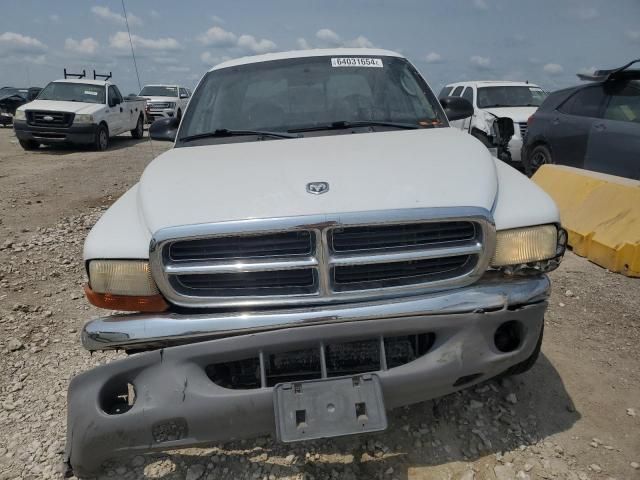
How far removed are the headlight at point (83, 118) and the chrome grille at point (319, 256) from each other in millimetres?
13523

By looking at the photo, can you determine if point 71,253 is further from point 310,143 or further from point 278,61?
point 310,143

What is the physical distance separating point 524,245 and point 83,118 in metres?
14.3

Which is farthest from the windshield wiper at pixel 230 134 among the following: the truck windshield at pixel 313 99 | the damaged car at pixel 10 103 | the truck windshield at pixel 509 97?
the damaged car at pixel 10 103

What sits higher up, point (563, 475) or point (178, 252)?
point (178, 252)

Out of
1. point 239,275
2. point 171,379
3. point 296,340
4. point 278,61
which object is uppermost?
point 278,61

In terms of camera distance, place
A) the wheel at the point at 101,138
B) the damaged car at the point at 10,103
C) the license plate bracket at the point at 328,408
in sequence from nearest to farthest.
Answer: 1. the license plate bracket at the point at 328,408
2. the wheel at the point at 101,138
3. the damaged car at the point at 10,103

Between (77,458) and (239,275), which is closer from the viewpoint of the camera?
(77,458)

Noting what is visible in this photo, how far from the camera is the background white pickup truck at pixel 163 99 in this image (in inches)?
847

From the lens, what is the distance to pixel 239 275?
7.61ft

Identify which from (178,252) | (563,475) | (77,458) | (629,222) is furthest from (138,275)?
(629,222)

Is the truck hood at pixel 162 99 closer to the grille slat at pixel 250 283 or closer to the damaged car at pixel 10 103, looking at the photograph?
the damaged car at pixel 10 103

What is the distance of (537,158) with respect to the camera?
25.8 ft

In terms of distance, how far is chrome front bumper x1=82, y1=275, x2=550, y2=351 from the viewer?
218 cm

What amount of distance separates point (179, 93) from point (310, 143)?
73.8ft
